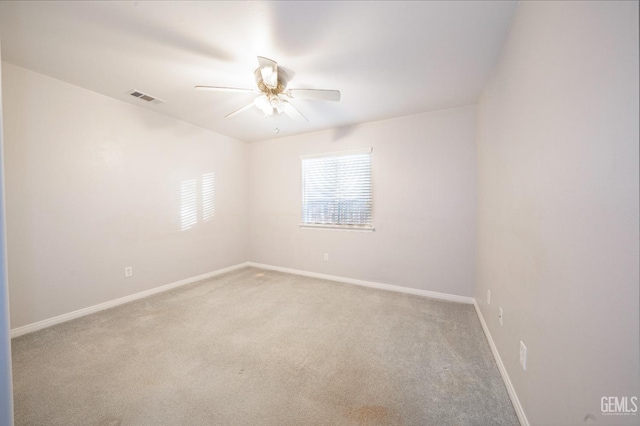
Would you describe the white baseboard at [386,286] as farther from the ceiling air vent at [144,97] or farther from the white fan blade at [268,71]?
the ceiling air vent at [144,97]

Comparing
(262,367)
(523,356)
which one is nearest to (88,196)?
(262,367)

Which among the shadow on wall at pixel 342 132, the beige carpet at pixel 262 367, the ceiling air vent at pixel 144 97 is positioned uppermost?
the ceiling air vent at pixel 144 97

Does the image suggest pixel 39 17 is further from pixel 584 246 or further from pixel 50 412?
pixel 584 246

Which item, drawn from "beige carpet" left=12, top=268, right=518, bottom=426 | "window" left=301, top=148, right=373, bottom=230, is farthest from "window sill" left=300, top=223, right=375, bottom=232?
"beige carpet" left=12, top=268, right=518, bottom=426

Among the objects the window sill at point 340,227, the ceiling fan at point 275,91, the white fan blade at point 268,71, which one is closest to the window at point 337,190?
the window sill at point 340,227

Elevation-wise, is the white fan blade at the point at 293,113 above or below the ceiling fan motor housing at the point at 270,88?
above

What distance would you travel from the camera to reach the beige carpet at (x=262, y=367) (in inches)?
52.7

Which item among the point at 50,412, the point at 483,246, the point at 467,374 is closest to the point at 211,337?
the point at 50,412

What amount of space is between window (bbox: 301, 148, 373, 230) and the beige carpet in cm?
146

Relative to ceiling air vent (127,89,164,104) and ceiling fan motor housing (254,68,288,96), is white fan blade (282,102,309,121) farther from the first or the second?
ceiling air vent (127,89,164,104)

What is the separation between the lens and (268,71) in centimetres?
190

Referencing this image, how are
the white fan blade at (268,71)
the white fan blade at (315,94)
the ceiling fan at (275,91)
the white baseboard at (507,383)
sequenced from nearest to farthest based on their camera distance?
the white baseboard at (507,383), the white fan blade at (268,71), the ceiling fan at (275,91), the white fan blade at (315,94)

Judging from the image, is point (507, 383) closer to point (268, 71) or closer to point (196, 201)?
point (268, 71)

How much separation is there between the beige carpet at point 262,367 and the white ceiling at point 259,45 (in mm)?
2557
